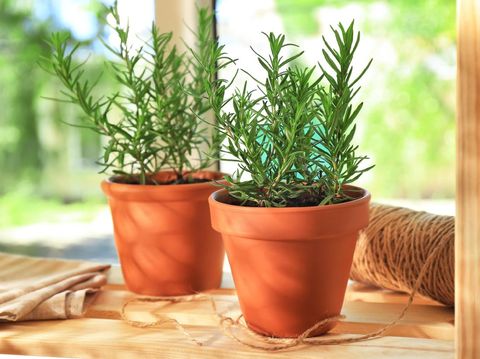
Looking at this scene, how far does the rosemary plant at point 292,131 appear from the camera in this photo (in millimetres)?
716

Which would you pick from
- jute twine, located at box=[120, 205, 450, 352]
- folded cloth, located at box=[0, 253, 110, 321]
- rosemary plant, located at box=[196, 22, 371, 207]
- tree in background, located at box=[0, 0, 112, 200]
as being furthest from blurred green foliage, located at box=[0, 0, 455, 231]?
rosemary plant, located at box=[196, 22, 371, 207]

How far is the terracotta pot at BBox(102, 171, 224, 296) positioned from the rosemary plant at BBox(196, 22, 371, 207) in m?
0.14

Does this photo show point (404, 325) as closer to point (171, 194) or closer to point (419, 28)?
point (171, 194)

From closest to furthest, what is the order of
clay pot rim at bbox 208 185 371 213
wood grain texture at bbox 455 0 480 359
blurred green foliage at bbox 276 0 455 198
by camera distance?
wood grain texture at bbox 455 0 480 359
clay pot rim at bbox 208 185 371 213
blurred green foliage at bbox 276 0 455 198

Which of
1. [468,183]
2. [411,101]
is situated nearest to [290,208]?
[468,183]

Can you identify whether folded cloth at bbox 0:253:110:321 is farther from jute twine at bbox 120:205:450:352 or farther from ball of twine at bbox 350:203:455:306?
ball of twine at bbox 350:203:455:306

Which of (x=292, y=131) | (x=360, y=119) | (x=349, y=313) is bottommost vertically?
(x=349, y=313)

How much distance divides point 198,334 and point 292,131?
0.25 m

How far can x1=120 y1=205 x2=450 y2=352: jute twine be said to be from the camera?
0.75m

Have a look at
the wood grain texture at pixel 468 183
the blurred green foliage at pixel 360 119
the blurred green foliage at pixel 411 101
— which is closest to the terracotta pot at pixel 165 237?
the wood grain texture at pixel 468 183

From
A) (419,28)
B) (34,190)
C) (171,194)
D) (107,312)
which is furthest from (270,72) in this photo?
(419,28)

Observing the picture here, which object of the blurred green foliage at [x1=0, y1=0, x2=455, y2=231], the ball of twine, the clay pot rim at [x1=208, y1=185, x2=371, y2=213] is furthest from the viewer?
the blurred green foliage at [x1=0, y1=0, x2=455, y2=231]

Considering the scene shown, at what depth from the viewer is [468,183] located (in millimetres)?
608

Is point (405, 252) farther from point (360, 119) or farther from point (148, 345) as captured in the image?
point (360, 119)
